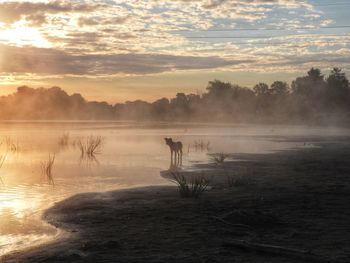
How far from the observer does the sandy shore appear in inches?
336

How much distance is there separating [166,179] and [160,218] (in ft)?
28.0

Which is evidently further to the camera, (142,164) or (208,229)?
(142,164)

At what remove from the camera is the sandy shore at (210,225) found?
8.52 meters

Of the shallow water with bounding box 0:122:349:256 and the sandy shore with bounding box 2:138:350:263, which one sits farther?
the shallow water with bounding box 0:122:349:256

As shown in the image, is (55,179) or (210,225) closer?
(210,225)

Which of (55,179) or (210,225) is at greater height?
(210,225)

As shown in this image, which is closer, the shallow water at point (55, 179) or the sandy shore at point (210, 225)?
the sandy shore at point (210, 225)

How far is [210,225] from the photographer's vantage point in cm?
1082

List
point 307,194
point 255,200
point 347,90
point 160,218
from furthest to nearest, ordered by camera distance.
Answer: point 347,90
point 307,194
point 255,200
point 160,218

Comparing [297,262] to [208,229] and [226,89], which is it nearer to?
[208,229]

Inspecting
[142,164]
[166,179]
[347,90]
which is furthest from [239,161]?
[347,90]

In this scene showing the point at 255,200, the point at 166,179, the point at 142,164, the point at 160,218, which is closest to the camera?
the point at 160,218

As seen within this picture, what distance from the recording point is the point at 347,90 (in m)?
112

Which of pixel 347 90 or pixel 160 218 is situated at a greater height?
pixel 347 90
